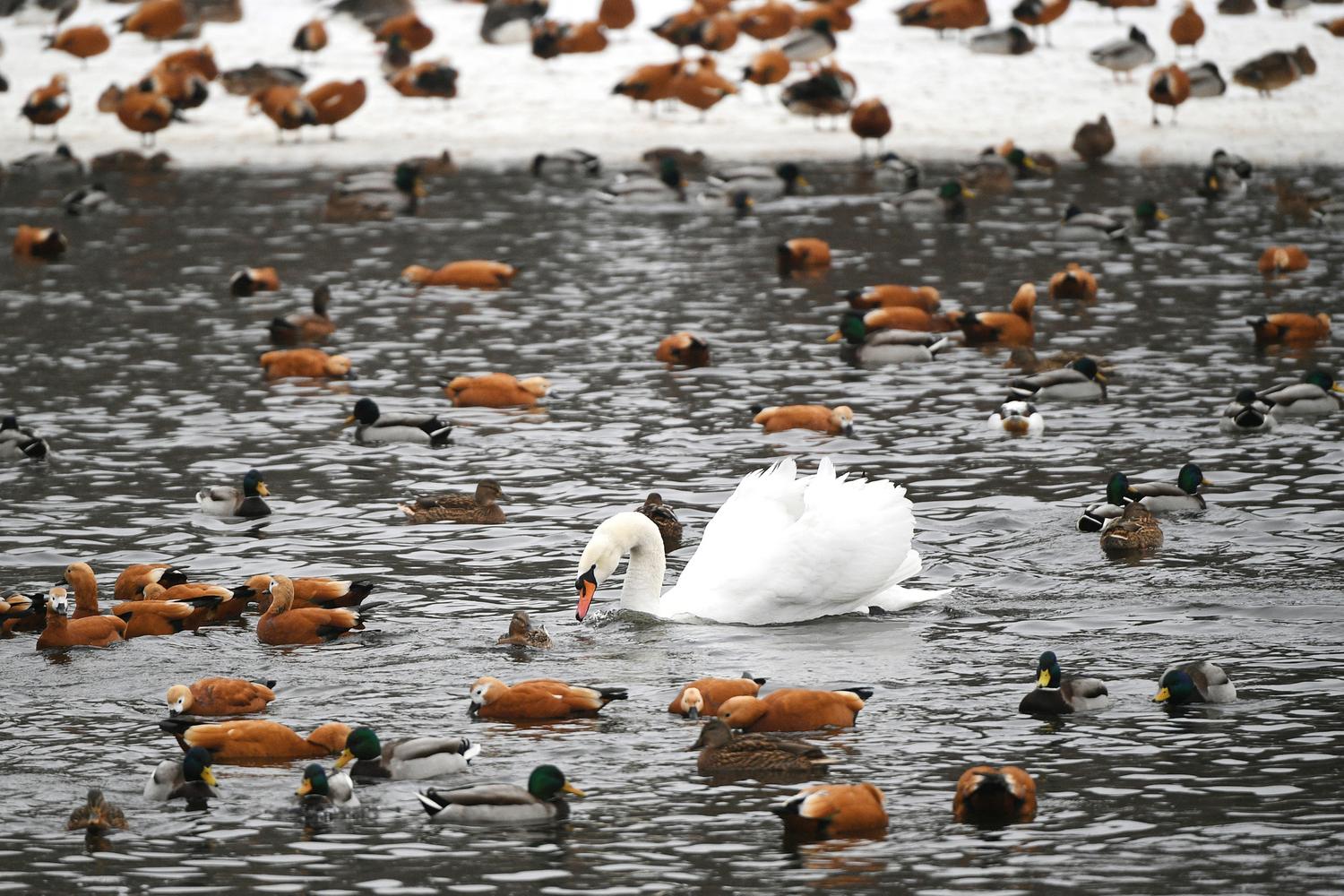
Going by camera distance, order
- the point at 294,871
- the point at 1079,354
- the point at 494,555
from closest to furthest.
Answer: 1. the point at 294,871
2. the point at 494,555
3. the point at 1079,354

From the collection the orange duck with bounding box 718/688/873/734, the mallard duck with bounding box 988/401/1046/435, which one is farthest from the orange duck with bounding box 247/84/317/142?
the orange duck with bounding box 718/688/873/734

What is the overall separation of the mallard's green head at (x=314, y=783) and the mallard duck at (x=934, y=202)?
22.3 m

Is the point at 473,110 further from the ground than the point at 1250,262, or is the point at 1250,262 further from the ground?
the point at 473,110

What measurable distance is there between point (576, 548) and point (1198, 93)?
2671cm

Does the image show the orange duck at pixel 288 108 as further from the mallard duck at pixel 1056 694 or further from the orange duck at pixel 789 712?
the mallard duck at pixel 1056 694

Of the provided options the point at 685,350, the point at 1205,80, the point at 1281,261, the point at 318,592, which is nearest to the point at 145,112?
the point at 685,350

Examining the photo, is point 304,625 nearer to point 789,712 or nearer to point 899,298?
point 789,712

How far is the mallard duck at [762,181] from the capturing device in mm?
33656

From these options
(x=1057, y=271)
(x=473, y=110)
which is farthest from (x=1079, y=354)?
(x=473, y=110)

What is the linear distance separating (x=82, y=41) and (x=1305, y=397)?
105ft

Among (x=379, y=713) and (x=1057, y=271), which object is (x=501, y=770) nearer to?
(x=379, y=713)

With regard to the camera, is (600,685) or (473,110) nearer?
(600,685)

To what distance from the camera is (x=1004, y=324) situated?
22609 mm

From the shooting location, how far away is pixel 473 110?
135ft
